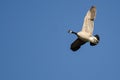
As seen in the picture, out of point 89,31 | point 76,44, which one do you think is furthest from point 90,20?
point 76,44

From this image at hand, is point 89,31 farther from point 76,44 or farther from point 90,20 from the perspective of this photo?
point 76,44

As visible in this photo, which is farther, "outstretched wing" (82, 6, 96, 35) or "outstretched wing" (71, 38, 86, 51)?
"outstretched wing" (71, 38, 86, 51)

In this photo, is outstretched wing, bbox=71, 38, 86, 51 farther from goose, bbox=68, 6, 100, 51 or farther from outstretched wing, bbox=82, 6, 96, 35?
outstretched wing, bbox=82, 6, 96, 35

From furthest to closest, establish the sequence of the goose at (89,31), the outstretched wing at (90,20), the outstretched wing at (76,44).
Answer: the outstretched wing at (76,44) < the outstretched wing at (90,20) < the goose at (89,31)

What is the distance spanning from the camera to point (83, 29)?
6694 centimetres

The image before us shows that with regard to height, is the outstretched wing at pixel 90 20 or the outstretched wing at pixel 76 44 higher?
the outstretched wing at pixel 90 20

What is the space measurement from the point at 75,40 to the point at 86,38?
105 inches

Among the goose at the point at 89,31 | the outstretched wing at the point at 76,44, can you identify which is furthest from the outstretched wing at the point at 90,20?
the outstretched wing at the point at 76,44

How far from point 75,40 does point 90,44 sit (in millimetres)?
2323

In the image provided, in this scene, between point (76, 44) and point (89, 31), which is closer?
point (89, 31)

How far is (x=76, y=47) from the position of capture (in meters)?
69.4

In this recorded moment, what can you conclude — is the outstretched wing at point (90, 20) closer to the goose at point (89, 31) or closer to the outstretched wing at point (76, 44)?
the goose at point (89, 31)

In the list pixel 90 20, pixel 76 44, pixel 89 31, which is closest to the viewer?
pixel 89 31

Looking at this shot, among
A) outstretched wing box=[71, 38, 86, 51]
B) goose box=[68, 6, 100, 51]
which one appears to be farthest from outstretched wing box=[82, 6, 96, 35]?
outstretched wing box=[71, 38, 86, 51]
